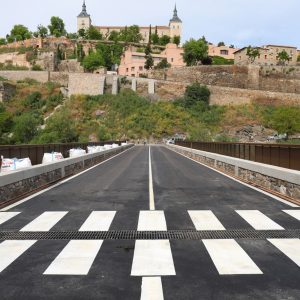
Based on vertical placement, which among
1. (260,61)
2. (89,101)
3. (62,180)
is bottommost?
(62,180)

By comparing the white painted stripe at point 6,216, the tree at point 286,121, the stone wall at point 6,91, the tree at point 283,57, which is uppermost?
the tree at point 283,57

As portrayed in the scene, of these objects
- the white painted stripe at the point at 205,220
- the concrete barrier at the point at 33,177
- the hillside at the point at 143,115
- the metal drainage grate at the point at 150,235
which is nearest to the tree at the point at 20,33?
the hillside at the point at 143,115

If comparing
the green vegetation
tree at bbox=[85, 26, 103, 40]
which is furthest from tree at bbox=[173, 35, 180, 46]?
tree at bbox=[85, 26, 103, 40]

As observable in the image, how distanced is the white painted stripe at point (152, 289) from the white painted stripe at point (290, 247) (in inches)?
90.7

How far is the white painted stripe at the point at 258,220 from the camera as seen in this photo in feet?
29.2

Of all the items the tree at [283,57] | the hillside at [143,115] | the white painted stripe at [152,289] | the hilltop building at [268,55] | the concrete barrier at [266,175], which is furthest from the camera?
the hilltop building at [268,55]

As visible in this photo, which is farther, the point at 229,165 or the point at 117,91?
the point at 117,91

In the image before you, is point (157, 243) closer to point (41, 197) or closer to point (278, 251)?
point (278, 251)

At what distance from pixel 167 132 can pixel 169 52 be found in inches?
2392

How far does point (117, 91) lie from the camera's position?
409 feet

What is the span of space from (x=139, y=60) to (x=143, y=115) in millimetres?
45358

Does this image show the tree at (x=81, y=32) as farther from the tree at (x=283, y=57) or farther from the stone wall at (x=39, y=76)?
the tree at (x=283, y=57)

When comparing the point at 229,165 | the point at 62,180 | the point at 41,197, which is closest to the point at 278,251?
the point at 41,197

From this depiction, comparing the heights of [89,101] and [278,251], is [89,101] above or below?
above
